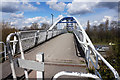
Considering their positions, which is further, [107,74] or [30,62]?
[107,74]

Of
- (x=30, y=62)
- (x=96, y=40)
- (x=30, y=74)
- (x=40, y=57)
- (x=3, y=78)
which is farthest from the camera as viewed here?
(x=96, y=40)

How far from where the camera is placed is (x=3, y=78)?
2.98 meters

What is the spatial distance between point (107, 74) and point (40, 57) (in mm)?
1885

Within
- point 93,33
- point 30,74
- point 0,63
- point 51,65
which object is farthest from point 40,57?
point 93,33

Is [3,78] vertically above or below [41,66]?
below

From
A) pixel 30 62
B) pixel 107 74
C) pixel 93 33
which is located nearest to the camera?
pixel 30 62

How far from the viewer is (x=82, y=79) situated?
3.03 meters

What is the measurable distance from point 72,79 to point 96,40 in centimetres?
3849

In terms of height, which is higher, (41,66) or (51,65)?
(41,66)

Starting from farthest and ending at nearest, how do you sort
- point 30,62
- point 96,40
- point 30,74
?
point 96,40 < point 30,74 < point 30,62

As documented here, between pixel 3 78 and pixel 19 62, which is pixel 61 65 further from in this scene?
pixel 19 62

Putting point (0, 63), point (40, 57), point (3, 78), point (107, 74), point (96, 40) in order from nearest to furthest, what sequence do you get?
point (40, 57) < point (107, 74) < point (3, 78) < point (0, 63) < point (96, 40)

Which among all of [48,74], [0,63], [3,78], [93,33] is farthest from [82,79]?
[93,33]

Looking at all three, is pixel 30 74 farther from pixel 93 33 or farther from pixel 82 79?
pixel 93 33
